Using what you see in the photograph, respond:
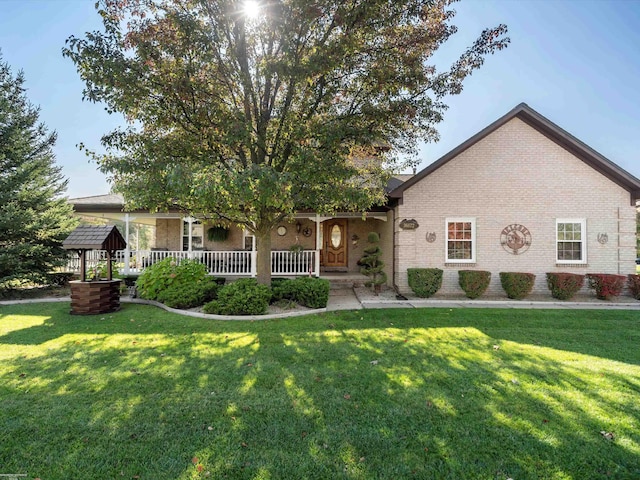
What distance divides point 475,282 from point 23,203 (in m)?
15.4

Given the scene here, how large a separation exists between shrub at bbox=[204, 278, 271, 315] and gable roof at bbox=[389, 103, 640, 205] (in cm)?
560

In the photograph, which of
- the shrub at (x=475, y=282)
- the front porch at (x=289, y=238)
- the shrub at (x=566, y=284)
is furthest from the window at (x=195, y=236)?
the shrub at (x=566, y=284)

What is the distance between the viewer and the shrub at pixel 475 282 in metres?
9.98

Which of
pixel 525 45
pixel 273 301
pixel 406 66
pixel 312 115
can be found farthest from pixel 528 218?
pixel 273 301

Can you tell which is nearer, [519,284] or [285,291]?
[285,291]

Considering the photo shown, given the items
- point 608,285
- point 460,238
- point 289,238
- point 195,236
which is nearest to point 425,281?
point 460,238

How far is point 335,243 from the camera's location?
14.6 metres

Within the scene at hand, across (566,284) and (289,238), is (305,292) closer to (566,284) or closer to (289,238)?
(289,238)

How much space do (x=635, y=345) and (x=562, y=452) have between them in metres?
4.56

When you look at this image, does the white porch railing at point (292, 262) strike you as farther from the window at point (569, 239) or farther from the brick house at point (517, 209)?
the window at point (569, 239)

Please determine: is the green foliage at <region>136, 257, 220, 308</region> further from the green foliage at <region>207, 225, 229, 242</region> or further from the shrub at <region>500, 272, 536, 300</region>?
the shrub at <region>500, 272, 536, 300</region>

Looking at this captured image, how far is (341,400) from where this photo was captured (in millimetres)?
3479

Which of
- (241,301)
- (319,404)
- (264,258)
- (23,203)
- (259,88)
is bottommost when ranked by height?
(319,404)

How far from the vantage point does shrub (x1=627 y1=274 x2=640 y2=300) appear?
32.8ft
